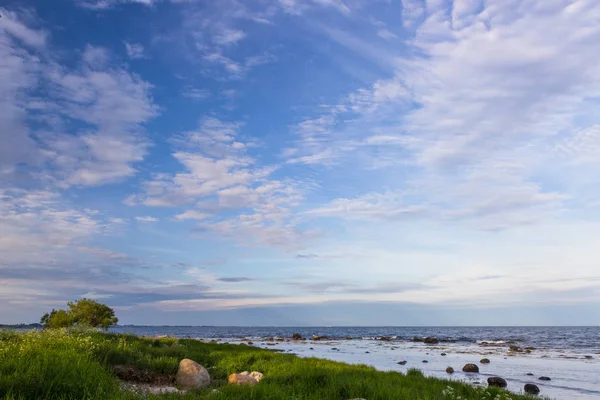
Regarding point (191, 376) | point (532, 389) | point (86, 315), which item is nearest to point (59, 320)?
point (86, 315)

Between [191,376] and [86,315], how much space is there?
120ft

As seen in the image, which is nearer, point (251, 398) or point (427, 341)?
point (251, 398)

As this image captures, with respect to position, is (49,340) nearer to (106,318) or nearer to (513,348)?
(106,318)

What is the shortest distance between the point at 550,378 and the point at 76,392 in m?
30.5

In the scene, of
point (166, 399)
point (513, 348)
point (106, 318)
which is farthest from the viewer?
point (513, 348)

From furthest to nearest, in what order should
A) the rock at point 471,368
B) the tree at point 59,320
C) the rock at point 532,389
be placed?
1. the tree at point 59,320
2. the rock at point 471,368
3. the rock at point 532,389

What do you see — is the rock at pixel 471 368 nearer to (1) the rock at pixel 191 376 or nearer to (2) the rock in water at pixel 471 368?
(2) the rock in water at pixel 471 368

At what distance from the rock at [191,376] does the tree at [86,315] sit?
3461 cm

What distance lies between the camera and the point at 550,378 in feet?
95.0

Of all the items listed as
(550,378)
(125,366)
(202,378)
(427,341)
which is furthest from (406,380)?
(427,341)

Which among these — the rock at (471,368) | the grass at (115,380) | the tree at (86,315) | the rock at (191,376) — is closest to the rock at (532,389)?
the rock at (471,368)

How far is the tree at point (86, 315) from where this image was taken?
45.3 meters

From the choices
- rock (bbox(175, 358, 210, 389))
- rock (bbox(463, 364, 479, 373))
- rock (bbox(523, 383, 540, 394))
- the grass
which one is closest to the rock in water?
rock (bbox(463, 364, 479, 373))

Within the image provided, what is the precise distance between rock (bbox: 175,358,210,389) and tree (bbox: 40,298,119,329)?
3461 cm
